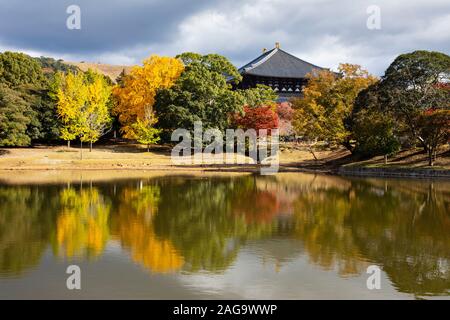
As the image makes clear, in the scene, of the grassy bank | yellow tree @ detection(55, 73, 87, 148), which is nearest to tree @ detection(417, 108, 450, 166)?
the grassy bank

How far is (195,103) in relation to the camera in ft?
142

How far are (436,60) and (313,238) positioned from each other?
84.0 feet

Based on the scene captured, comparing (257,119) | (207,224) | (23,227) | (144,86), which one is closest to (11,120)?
(144,86)

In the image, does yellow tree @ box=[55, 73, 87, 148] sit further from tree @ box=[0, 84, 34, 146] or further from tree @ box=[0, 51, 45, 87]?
tree @ box=[0, 51, 45, 87]

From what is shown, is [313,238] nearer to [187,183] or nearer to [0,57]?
[187,183]

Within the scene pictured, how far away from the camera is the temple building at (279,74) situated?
56.6 meters

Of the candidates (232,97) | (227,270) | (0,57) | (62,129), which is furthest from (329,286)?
(0,57)

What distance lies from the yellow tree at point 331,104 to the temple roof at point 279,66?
55.3 ft

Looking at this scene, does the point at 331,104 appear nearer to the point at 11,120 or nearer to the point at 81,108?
the point at 81,108

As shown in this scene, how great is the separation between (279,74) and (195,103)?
17.4 metres

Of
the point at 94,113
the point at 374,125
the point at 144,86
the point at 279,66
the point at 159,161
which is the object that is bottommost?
the point at 159,161

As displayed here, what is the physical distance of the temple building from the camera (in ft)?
186

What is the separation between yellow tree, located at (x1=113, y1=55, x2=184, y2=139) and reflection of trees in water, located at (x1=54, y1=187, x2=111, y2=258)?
84.3 ft
